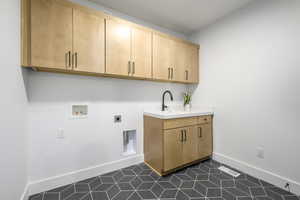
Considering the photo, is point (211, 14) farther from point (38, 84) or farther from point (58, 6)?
point (38, 84)

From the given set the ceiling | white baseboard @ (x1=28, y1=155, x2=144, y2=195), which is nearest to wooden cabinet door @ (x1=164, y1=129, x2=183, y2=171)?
white baseboard @ (x1=28, y1=155, x2=144, y2=195)

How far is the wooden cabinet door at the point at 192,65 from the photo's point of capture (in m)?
2.57

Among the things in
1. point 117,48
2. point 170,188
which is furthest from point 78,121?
point 170,188

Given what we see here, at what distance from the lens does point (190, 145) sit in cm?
217

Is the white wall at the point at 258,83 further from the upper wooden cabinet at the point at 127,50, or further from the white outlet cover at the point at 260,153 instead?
the upper wooden cabinet at the point at 127,50

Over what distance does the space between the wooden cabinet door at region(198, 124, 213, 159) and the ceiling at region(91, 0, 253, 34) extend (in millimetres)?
1939

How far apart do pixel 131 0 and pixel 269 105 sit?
246cm

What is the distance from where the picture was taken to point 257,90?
1888 mm

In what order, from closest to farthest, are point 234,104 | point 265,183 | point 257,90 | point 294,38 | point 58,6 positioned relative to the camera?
point 58,6
point 294,38
point 265,183
point 257,90
point 234,104

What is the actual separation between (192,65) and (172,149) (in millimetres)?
1674

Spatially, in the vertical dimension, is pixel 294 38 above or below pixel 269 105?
above

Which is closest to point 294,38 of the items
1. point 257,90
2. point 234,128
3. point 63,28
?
point 257,90

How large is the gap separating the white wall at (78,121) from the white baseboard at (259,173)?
4.87 feet

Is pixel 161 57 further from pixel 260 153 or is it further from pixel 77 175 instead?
pixel 77 175
